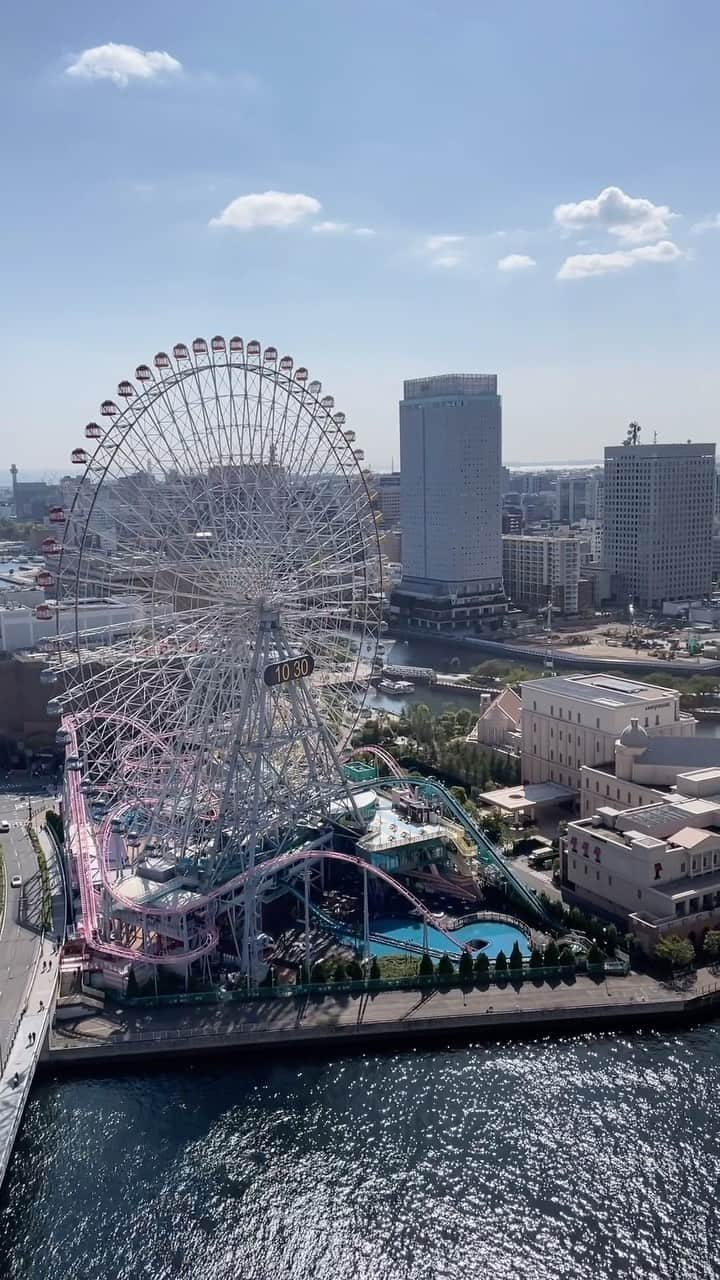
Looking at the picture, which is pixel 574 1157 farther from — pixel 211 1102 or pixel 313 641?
pixel 313 641

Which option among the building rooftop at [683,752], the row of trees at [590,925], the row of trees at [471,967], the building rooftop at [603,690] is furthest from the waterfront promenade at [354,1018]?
the building rooftop at [603,690]

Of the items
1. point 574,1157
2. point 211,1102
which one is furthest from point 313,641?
point 574,1157

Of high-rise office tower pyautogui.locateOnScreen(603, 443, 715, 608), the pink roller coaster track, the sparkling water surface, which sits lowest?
the sparkling water surface

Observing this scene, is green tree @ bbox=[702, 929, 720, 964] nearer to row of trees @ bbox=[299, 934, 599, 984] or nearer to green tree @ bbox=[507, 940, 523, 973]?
row of trees @ bbox=[299, 934, 599, 984]

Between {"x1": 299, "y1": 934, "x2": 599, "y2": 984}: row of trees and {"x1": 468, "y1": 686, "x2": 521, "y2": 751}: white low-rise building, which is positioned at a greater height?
{"x1": 468, "y1": 686, "x2": 521, "y2": 751}: white low-rise building

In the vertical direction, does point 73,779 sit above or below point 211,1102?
above

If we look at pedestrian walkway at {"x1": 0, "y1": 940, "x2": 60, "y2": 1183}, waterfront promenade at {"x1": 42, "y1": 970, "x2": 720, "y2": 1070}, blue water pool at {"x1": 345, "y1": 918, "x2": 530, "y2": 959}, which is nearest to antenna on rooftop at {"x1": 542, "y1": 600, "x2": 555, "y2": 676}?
blue water pool at {"x1": 345, "y1": 918, "x2": 530, "y2": 959}

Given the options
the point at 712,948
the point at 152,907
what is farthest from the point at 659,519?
the point at 152,907
